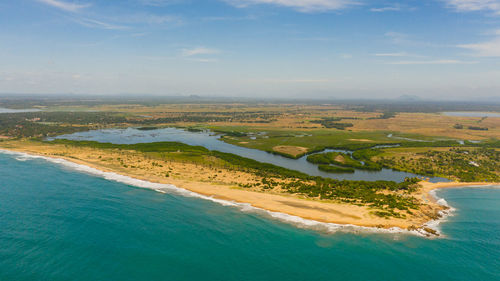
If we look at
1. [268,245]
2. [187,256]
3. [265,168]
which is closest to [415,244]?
[268,245]

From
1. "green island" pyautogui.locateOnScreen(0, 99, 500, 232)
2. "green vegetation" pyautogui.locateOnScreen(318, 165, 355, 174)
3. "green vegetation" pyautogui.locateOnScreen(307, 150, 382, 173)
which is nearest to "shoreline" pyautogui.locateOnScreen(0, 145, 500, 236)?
"green island" pyautogui.locateOnScreen(0, 99, 500, 232)

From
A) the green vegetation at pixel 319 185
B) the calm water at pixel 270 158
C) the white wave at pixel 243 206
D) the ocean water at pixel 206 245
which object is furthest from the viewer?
the calm water at pixel 270 158

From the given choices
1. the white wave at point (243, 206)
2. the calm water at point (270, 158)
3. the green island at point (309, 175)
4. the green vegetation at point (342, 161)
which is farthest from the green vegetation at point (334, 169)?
the white wave at point (243, 206)

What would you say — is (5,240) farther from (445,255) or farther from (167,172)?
(445,255)

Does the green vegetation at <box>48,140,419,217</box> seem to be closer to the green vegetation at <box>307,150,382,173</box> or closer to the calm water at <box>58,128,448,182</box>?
the calm water at <box>58,128,448,182</box>

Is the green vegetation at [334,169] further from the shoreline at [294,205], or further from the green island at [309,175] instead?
the shoreline at [294,205]

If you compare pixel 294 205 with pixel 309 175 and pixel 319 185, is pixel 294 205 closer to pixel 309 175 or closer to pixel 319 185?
pixel 319 185
